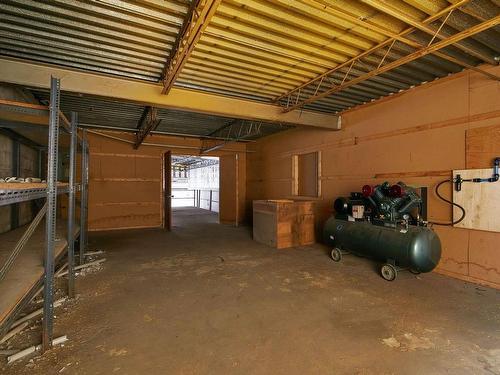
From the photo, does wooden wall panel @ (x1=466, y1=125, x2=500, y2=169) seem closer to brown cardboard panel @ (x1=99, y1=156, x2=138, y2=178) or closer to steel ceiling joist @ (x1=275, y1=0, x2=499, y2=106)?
steel ceiling joist @ (x1=275, y1=0, x2=499, y2=106)

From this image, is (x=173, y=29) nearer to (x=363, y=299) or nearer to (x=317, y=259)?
(x=363, y=299)

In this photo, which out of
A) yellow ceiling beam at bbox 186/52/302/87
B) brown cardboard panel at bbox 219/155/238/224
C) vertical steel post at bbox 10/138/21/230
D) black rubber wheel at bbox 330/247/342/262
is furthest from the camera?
brown cardboard panel at bbox 219/155/238/224

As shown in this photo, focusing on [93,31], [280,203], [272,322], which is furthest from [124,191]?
[272,322]

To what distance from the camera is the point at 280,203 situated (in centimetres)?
504

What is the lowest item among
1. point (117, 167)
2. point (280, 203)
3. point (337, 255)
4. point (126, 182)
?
point (337, 255)

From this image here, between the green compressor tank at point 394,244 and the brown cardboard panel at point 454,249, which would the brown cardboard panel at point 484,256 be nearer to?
the brown cardboard panel at point 454,249

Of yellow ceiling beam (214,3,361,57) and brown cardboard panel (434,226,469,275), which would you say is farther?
brown cardboard panel (434,226,469,275)

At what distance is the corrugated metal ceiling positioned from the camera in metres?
2.18

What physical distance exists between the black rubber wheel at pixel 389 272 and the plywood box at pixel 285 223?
2.00 metres

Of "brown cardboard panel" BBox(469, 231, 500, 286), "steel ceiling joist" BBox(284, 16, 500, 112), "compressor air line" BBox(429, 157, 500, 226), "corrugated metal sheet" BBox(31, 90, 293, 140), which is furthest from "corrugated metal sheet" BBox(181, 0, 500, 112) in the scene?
"brown cardboard panel" BBox(469, 231, 500, 286)

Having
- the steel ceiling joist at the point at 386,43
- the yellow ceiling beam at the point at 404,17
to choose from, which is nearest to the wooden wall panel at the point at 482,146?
the steel ceiling joist at the point at 386,43

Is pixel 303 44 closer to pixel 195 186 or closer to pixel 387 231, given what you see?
pixel 387 231

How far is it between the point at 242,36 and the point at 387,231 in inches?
120

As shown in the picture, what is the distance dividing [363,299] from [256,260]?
1.84 m
